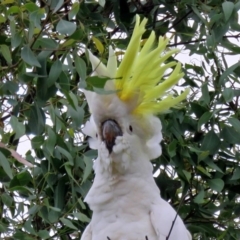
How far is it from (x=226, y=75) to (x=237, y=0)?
0.27 m

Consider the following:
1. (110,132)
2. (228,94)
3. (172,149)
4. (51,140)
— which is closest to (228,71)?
(228,94)

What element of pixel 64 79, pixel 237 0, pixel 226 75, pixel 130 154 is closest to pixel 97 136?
pixel 130 154

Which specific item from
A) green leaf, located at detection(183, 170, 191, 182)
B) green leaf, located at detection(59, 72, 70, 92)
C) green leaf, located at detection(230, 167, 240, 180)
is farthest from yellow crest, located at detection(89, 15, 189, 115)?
green leaf, located at detection(230, 167, 240, 180)

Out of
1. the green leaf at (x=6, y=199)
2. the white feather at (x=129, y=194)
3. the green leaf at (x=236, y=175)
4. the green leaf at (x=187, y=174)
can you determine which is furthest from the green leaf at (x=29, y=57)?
the green leaf at (x=236, y=175)

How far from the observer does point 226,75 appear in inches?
107

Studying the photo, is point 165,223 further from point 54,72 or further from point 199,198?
point 54,72

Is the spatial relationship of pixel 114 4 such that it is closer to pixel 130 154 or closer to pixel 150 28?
pixel 150 28

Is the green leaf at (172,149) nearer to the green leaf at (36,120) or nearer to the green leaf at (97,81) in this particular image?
the green leaf at (36,120)

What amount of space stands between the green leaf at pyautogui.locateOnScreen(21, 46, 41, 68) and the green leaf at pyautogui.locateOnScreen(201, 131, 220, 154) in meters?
0.83

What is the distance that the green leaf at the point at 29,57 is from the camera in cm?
216

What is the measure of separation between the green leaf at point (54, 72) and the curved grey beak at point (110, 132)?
232mm

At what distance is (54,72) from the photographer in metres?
2.23

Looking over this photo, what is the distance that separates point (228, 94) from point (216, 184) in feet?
1.06

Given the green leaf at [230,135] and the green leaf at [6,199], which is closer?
the green leaf at [6,199]
